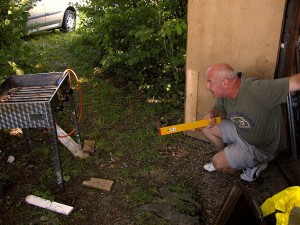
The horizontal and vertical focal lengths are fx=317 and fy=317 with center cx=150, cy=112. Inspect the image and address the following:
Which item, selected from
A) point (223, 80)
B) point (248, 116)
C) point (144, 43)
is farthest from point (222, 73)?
point (144, 43)

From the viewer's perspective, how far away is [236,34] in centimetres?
322

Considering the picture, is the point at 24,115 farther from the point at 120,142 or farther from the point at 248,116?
the point at 248,116

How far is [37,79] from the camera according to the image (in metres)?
3.43

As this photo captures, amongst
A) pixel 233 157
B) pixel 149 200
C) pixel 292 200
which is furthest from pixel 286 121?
pixel 149 200

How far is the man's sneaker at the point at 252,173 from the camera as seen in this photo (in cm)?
324

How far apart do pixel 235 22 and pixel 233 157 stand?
4.43 feet

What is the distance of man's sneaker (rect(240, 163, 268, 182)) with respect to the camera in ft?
10.6

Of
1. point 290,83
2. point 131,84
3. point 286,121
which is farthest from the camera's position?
point 131,84

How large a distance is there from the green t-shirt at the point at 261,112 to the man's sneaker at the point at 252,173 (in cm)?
20

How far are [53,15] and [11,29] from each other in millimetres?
4479

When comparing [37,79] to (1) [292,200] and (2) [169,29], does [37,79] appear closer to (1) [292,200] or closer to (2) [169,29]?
(2) [169,29]

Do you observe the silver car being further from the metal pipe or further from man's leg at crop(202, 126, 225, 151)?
the metal pipe

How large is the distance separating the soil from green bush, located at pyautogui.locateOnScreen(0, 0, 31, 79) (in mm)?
1165

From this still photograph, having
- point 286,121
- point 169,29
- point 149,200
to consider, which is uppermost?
point 169,29
